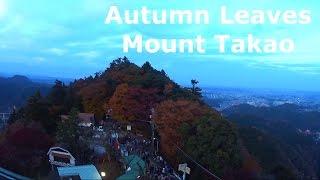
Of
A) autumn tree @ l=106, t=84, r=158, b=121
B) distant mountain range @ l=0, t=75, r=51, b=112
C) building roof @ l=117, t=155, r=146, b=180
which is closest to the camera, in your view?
building roof @ l=117, t=155, r=146, b=180

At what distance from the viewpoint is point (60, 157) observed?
53.8 feet

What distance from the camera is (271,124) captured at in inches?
2352

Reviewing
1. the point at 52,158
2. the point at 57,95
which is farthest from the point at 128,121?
the point at 52,158

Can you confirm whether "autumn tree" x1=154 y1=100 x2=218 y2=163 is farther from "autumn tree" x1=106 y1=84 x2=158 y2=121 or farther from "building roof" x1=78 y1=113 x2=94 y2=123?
"building roof" x1=78 y1=113 x2=94 y2=123

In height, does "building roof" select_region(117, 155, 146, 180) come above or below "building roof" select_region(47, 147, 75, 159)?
below

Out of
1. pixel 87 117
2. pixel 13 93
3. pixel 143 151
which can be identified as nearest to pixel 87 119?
pixel 87 117

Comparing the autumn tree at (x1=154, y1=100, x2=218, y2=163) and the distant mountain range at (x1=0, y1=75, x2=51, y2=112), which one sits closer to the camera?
the autumn tree at (x1=154, y1=100, x2=218, y2=163)

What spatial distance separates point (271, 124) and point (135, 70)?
3409 centimetres

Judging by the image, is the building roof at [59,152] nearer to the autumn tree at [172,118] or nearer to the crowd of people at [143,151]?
the crowd of people at [143,151]

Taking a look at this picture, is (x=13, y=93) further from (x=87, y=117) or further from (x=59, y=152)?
(x=59, y=152)

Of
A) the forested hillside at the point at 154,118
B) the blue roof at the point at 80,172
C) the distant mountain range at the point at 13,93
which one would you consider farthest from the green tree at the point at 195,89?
the distant mountain range at the point at 13,93

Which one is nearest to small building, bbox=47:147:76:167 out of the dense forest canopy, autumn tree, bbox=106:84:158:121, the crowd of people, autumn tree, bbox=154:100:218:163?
the dense forest canopy

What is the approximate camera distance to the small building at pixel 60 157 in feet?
53.4

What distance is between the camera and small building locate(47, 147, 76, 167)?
16.3m
